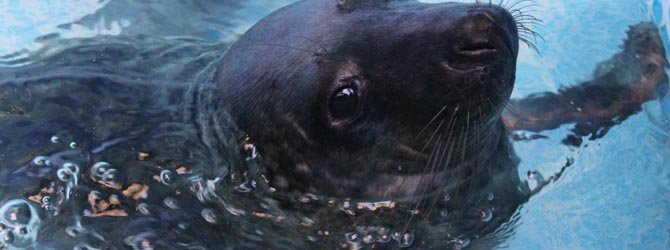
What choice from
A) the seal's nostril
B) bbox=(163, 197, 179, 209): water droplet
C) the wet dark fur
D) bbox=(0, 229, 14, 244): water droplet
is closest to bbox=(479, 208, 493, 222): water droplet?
the wet dark fur

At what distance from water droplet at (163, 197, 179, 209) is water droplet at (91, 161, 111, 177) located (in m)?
0.26

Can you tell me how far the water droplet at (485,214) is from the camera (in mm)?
3262

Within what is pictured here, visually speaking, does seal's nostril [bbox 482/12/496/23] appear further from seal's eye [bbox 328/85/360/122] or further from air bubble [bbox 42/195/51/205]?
air bubble [bbox 42/195/51/205]

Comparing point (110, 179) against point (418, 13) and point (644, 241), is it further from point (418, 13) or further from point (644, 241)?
point (644, 241)

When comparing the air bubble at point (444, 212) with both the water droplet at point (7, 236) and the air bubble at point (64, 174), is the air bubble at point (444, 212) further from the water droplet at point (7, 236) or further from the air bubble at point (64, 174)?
the water droplet at point (7, 236)

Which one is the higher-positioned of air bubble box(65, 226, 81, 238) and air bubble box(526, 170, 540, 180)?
air bubble box(65, 226, 81, 238)

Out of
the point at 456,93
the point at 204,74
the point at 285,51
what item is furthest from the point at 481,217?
the point at 204,74

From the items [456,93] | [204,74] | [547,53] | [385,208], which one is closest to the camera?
[456,93]

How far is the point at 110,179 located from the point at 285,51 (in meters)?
0.85

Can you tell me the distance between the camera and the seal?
261 cm

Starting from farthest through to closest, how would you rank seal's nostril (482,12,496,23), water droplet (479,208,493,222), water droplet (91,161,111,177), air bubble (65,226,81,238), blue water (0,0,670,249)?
blue water (0,0,670,249), water droplet (479,208,493,222), water droplet (91,161,111,177), air bubble (65,226,81,238), seal's nostril (482,12,496,23)

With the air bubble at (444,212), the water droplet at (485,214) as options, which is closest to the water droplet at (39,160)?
the air bubble at (444,212)

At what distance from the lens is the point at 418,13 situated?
9.04ft

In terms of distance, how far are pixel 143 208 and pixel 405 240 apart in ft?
3.25
